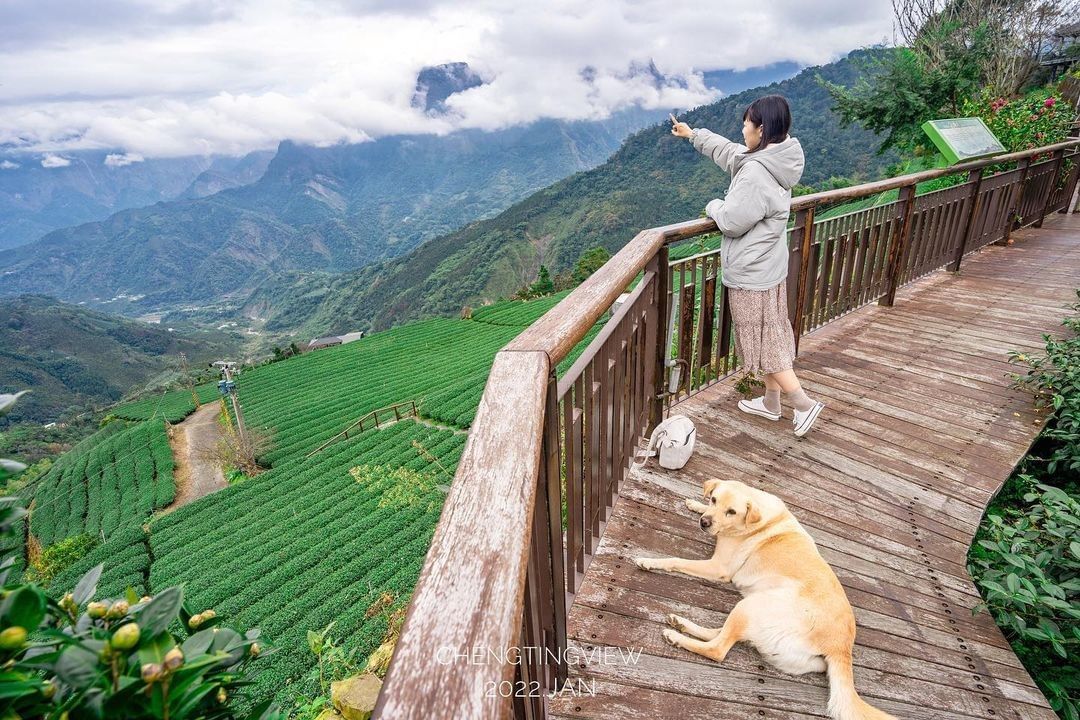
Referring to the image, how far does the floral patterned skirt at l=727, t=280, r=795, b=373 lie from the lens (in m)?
3.01

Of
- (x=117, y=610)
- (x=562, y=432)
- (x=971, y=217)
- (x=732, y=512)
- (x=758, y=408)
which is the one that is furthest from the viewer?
(x=971, y=217)

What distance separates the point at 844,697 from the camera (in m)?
1.69

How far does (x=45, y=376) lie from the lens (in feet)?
292

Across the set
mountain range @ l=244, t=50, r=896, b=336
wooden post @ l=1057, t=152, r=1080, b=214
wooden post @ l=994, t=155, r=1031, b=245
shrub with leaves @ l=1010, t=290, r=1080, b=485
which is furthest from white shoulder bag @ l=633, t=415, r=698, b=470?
mountain range @ l=244, t=50, r=896, b=336

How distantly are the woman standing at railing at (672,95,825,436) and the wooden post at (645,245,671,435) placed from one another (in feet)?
1.28

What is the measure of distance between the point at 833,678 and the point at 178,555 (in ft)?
63.9

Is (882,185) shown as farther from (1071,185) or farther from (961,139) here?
(1071,185)

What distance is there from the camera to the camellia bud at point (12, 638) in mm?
559

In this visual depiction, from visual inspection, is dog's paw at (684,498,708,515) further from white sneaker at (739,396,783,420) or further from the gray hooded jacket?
the gray hooded jacket

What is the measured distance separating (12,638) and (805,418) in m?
3.34

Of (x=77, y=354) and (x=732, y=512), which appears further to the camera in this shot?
(x=77, y=354)

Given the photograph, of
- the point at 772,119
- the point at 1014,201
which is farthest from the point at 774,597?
the point at 1014,201

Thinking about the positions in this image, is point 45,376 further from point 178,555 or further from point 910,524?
point 910,524

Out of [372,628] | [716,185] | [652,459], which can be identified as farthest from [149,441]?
[716,185]
